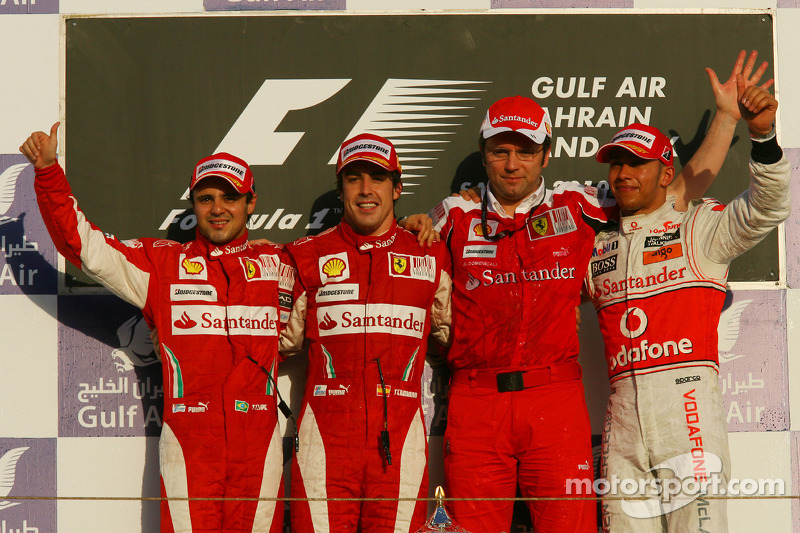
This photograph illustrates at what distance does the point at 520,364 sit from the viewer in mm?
3666

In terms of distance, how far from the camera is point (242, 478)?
364 centimetres

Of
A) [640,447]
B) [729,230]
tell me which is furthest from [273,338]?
[729,230]

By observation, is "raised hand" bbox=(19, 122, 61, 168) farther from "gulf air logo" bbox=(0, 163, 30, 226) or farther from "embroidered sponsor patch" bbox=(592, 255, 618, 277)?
"embroidered sponsor patch" bbox=(592, 255, 618, 277)

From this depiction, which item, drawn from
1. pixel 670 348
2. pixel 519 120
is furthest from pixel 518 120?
pixel 670 348

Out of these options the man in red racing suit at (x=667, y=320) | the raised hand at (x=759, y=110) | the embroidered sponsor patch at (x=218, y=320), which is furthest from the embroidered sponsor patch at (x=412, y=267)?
the raised hand at (x=759, y=110)

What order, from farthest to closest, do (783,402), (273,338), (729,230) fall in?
1. (783,402)
2. (273,338)
3. (729,230)

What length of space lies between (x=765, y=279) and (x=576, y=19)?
1632 millimetres

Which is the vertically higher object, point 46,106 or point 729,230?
point 46,106

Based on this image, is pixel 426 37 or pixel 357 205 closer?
pixel 357 205

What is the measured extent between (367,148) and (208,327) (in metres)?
1.07

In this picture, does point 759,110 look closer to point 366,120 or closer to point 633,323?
point 633,323

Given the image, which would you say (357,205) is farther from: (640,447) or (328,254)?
(640,447)

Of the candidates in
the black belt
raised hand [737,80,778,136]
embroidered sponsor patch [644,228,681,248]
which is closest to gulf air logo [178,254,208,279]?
the black belt

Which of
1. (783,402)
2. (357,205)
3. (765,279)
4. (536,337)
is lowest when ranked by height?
(783,402)
